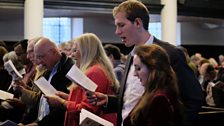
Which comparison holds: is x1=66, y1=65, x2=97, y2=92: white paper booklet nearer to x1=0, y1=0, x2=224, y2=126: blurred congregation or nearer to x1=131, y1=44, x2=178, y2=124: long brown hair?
x1=0, y1=0, x2=224, y2=126: blurred congregation

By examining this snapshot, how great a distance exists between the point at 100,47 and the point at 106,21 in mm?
13739

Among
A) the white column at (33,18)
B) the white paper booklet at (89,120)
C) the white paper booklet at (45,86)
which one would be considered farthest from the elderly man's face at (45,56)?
the white column at (33,18)

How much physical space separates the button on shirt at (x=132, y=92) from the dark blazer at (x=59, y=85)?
104 cm

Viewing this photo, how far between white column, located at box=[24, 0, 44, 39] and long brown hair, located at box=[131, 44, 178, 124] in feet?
27.4

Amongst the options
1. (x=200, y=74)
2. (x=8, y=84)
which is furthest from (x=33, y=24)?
(x=8, y=84)

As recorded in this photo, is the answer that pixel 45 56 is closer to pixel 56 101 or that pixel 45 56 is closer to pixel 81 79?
pixel 56 101

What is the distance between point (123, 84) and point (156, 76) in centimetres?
55

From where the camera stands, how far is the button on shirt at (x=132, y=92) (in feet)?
10.0

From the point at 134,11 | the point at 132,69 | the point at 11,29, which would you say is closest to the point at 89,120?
the point at 132,69

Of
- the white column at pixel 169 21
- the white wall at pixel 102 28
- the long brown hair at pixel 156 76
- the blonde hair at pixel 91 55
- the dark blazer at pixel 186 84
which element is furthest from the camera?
the white wall at pixel 102 28

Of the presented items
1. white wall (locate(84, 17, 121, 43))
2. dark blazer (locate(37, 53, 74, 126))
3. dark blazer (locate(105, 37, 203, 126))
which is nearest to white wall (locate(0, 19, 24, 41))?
white wall (locate(84, 17, 121, 43))

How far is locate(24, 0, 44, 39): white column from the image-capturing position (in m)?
10.8

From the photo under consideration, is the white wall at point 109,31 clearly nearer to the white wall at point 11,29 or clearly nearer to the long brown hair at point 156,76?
the white wall at point 11,29

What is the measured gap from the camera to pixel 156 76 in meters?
2.64
